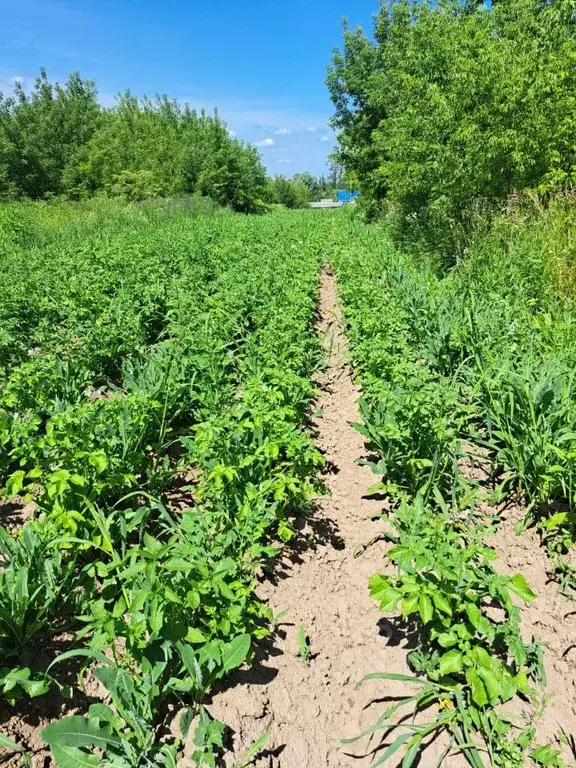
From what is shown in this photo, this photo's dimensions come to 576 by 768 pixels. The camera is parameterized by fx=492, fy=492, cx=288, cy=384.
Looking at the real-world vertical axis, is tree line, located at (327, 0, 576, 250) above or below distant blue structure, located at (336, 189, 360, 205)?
below

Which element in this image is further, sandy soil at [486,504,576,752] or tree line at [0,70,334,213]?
tree line at [0,70,334,213]

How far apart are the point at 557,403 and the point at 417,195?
10.6 m

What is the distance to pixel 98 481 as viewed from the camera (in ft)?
8.88

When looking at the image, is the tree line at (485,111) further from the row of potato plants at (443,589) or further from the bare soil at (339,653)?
the bare soil at (339,653)

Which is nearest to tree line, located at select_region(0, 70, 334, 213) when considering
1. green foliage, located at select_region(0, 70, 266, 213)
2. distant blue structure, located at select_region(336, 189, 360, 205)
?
green foliage, located at select_region(0, 70, 266, 213)

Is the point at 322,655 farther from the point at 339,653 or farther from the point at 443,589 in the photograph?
the point at 443,589

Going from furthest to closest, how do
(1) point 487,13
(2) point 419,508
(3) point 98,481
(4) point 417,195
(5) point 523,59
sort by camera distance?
(4) point 417,195, (1) point 487,13, (5) point 523,59, (3) point 98,481, (2) point 419,508

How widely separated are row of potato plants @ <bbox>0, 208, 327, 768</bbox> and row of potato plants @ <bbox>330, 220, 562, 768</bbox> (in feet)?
1.97

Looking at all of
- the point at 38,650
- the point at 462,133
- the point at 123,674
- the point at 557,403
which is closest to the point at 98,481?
the point at 38,650

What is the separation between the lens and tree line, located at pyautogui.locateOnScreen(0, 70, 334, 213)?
2892cm

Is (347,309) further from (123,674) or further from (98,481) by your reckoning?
(123,674)

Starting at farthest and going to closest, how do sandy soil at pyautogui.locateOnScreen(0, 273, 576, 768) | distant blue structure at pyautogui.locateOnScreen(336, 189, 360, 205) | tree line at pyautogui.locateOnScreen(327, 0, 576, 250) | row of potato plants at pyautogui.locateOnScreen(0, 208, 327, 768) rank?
distant blue structure at pyautogui.locateOnScreen(336, 189, 360, 205), tree line at pyautogui.locateOnScreen(327, 0, 576, 250), sandy soil at pyautogui.locateOnScreen(0, 273, 576, 768), row of potato plants at pyautogui.locateOnScreen(0, 208, 327, 768)

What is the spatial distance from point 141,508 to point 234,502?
51 centimetres

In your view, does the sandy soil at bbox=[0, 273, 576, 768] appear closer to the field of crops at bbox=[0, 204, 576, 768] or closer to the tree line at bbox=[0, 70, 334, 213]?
the field of crops at bbox=[0, 204, 576, 768]
